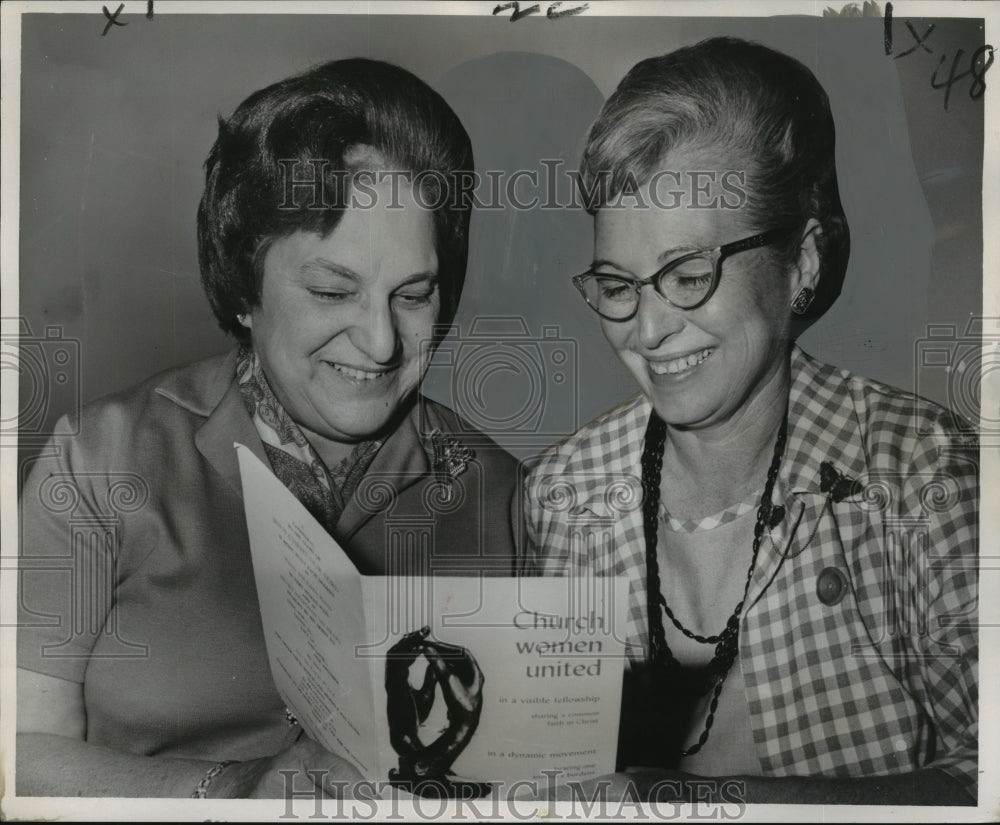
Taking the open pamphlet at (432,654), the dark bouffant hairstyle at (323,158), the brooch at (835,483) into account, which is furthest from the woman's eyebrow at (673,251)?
the open pamphlet at (432,654)

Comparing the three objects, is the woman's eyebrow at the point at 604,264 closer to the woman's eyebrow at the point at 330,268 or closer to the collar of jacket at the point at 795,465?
the collar of jacket at the point at 795,465

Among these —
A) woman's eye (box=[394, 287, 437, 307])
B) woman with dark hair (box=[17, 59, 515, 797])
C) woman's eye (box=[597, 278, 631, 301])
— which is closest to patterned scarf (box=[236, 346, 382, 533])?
woman with dark hair (box=[17, 59, 515, 797])

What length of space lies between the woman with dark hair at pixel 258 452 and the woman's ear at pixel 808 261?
1.94 ft

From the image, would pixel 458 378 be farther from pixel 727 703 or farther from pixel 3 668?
pixel 3 668

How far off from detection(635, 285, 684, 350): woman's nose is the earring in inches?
8.2

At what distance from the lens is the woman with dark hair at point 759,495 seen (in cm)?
173

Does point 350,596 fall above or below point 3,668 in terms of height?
above

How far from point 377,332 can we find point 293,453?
0.89 ft

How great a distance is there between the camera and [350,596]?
1.77m

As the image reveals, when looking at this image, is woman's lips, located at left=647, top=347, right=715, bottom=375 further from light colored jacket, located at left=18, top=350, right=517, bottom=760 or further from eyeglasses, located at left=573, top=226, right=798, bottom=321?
light colored jacket, located at left=18, top=350, right=517, bottom=760

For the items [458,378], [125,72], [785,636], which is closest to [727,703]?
[785,636]

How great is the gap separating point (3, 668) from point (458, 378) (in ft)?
3.28

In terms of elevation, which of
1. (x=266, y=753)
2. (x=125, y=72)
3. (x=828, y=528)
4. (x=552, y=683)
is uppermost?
(x=125, y=72)

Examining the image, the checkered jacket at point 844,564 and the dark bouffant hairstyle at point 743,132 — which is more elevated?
the dark bouffant hairstyle at point 743,132
